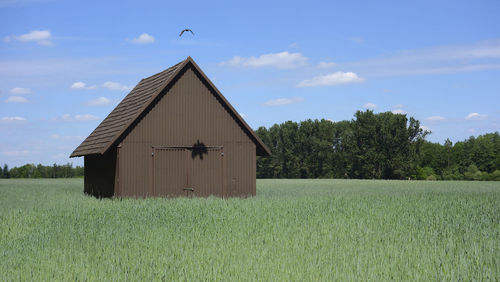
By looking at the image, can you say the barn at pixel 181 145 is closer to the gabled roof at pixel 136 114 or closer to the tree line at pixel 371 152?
the gabled roof at pixel 136 114

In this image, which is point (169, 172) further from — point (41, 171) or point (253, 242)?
point (41, 171)

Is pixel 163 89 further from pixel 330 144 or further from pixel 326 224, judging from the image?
pixel 330 144

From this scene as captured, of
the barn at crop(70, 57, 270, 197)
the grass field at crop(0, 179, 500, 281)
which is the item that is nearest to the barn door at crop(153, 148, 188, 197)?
the barn at crop(70, 57, 270, 197)

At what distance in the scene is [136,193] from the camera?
25719 mm

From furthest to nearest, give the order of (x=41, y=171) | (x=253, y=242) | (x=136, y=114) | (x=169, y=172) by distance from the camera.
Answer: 1. (x=41, y=171)
2. (x=169, y=172)
3. (x=136, y=114)
4. (x=253, y=242)

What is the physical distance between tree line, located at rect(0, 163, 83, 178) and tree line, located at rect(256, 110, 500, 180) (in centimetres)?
3185

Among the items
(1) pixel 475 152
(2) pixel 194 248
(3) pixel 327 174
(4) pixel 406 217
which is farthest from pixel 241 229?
(1) pixel 475 152

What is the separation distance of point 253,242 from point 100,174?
19.3 meters

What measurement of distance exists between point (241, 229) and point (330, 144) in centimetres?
7869

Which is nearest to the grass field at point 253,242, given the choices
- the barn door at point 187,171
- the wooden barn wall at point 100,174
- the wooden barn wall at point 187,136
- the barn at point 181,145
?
the wooden barn wall at point 187,136

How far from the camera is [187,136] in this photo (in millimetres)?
26703

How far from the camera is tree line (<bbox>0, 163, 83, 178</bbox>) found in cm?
7919

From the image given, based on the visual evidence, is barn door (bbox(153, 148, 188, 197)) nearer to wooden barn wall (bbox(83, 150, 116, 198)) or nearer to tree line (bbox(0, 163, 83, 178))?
wooden barn wall (bbox(83, 150, 116, 198))

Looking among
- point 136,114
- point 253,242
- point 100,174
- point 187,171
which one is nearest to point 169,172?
point 187,171
